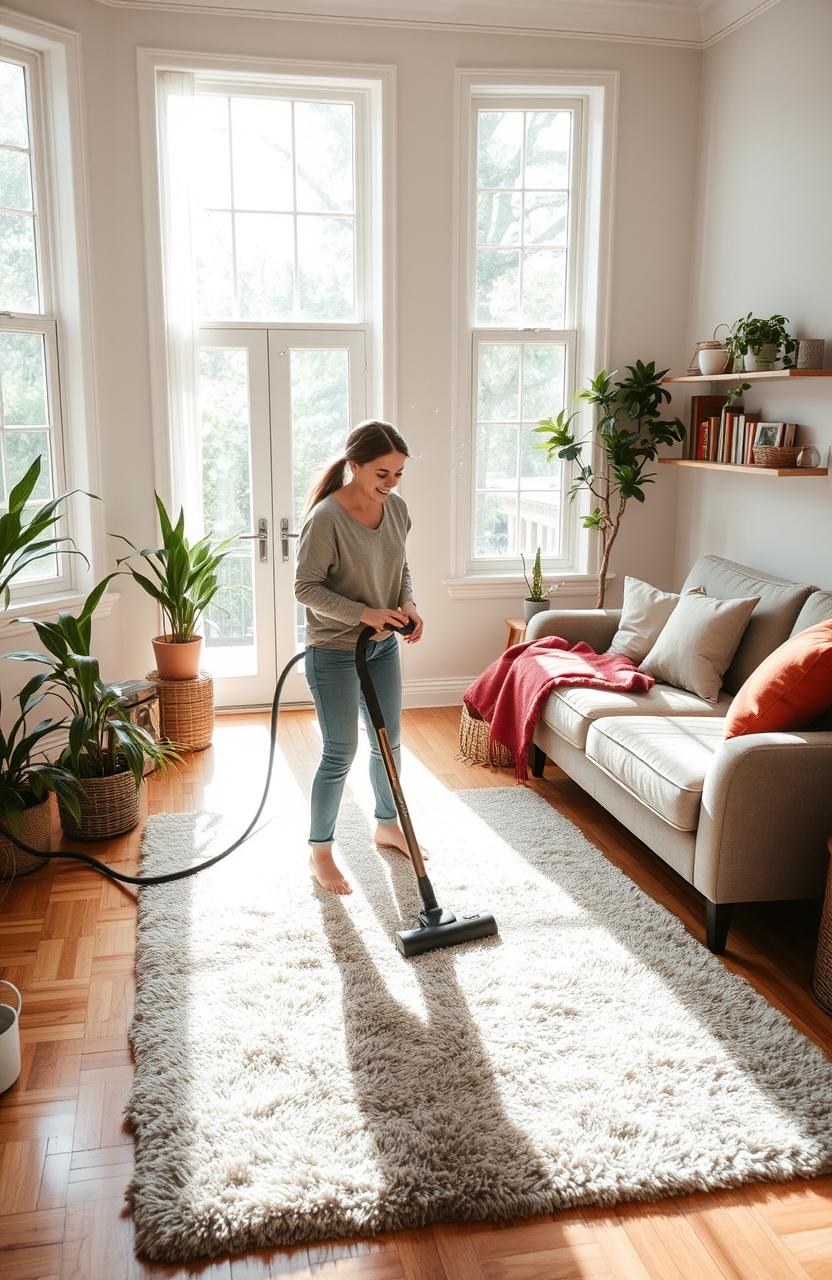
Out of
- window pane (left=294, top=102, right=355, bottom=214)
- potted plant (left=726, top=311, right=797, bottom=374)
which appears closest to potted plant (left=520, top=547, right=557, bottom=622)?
potted plant (left=726, top=311, right=797, bottom=374)

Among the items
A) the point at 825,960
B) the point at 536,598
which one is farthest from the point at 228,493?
the point at 825,960

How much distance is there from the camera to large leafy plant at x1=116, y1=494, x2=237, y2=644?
4418mm

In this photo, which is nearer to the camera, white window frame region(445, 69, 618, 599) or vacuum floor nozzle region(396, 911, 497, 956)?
vacuum floor nozzle region(396, 911, 497, 956)

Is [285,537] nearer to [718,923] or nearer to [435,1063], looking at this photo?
[718,923]

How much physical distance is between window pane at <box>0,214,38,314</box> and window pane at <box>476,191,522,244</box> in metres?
1.99

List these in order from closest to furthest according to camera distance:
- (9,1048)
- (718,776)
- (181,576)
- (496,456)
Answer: (9,1048) < (718,776) < (181,576) < (496,456)

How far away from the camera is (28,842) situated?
3402 millimetres

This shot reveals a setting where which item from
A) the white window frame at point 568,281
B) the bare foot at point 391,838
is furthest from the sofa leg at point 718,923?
the white window frame at point 568,281

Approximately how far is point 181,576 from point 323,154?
205cm

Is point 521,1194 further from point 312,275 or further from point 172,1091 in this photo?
point 312,275

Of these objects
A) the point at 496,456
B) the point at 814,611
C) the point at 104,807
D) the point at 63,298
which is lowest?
the point at 104,807

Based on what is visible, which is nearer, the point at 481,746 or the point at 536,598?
the point at 481,746

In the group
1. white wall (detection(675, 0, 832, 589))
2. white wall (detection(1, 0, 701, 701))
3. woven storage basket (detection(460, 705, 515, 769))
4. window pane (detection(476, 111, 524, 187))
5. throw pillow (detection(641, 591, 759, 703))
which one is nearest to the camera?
throw pillow (detection(641, 591, 759, 703))

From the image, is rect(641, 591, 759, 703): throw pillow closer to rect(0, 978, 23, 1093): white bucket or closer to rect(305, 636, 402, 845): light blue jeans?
rect(305, 636, 402, 845): light blue jeans
